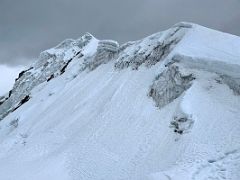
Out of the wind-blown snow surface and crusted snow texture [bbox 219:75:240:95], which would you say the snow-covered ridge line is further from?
crusted snow texture [bbox 219:75:240:95]

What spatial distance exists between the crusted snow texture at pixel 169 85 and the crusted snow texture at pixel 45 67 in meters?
32.1

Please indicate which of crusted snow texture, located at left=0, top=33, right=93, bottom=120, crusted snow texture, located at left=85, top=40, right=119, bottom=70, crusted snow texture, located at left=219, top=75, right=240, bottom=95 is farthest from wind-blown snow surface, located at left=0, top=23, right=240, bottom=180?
crusted snow texture, located at left=0, top=33, right=93, bottom=120

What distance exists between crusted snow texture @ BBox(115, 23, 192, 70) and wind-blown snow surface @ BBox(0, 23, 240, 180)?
118mm

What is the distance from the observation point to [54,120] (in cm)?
3894

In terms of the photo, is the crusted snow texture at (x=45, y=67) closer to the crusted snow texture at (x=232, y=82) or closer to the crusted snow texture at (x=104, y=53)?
the crusted snow texture at (x=104, y=53)

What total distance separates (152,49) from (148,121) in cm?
1123

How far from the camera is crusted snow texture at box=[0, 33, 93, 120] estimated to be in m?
65.4

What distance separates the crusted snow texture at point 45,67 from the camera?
65.4 metres

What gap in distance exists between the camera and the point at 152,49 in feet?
125

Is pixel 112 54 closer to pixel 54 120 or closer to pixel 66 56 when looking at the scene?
pixel 54 120

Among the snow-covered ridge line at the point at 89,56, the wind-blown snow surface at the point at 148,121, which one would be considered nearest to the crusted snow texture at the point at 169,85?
the wind-blown snow surface at the point at 148,121

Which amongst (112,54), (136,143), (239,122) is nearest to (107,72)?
(112,54)

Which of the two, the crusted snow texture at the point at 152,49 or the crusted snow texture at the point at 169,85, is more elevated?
the crusted snow texture at the point at 152,49

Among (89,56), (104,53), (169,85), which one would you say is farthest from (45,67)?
(169,85)
